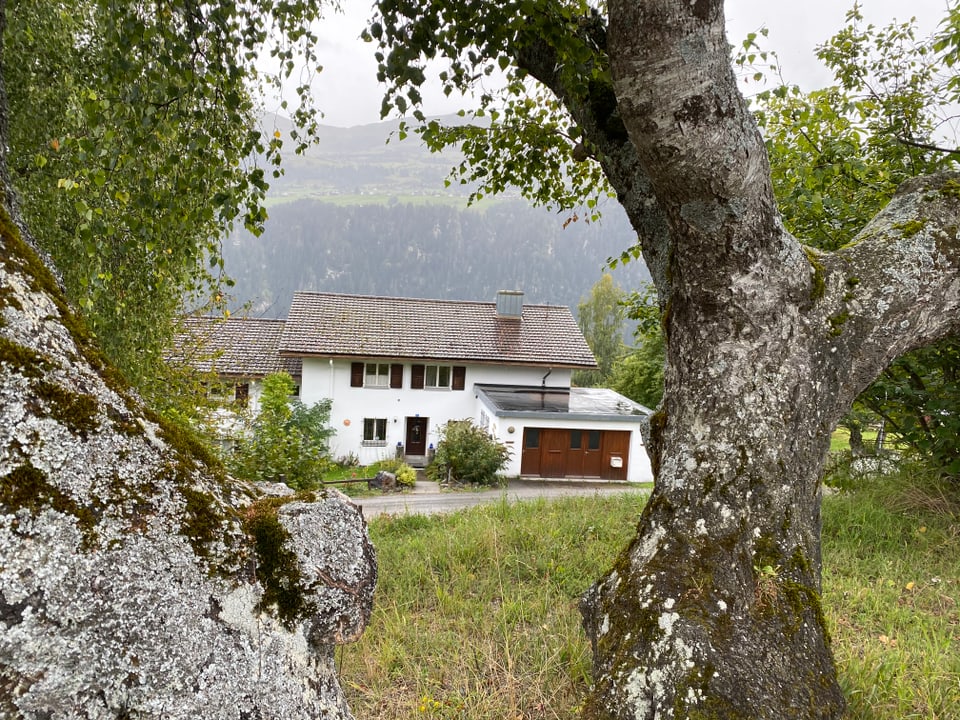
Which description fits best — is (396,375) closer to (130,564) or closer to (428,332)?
(428,332)

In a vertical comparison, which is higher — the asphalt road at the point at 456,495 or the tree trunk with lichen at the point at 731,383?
the tree trunk with lichen at the point at 731,383

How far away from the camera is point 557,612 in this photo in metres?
4.48

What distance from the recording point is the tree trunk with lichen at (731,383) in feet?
8.84

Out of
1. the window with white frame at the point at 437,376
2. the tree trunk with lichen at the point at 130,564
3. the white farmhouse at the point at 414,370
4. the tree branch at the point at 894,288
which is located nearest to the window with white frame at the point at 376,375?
the white farmhouse at the point at 414,370

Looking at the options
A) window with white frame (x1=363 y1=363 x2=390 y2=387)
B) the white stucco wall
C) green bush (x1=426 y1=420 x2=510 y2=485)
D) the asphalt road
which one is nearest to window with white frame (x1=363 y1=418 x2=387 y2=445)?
the white stucco wall

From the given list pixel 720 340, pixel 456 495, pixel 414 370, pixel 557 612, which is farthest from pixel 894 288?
pixel 414 370

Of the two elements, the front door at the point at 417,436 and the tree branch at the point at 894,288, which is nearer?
the tree branch at the point at 894,288

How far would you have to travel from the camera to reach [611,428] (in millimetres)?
22828

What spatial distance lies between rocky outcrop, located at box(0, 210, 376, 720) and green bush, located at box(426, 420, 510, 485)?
20.1 metres

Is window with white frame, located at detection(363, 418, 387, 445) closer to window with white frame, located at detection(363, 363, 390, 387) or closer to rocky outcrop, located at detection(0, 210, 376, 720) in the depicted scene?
window with white frame, located at detection(363, 363, 390, 387)

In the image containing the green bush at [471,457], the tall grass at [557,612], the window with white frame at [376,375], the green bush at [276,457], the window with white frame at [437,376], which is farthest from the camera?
the window with white frame at [437,376]

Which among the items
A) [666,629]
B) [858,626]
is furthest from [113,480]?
[858,626]

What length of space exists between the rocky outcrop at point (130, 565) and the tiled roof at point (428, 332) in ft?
79.0

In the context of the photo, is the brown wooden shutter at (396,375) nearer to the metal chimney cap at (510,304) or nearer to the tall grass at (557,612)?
the metal chimney cap at (510,304)
